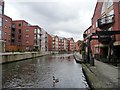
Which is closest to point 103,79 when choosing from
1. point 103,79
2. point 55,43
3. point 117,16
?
point 103,79

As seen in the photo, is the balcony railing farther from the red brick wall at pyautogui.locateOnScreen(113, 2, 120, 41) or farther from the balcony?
the red brick wall at pyautogui.locateOnScreen(113, 2, 120, 41)

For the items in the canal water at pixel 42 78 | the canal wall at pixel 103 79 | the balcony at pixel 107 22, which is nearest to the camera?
the canal wall at pixel 103 79

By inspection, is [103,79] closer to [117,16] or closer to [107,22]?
[117,16]

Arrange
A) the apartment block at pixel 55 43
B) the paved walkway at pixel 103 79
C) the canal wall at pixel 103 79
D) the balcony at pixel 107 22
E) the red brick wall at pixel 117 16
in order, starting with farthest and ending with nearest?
the apartment block at pixel 55 43, the balcony at pixel 107 22, the red brick wall at pixel 117 16, the paved walkway at pixel 103 79, the canal wall at pixel 103 79

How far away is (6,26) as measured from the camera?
162ft

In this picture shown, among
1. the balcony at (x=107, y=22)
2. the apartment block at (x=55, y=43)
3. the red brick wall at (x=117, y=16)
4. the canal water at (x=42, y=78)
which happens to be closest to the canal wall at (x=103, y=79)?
the canal water at (x=42, y=78)

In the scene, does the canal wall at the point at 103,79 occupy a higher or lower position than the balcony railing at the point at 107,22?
lower

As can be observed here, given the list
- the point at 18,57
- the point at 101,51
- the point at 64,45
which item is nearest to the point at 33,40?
the point at 18,57

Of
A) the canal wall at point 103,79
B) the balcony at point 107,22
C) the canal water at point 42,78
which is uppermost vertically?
the balcony at point 107,22

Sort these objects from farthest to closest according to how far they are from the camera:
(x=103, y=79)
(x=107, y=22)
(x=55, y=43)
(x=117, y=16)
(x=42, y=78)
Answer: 1. (x=55, y=43)
2. (x=107, y=22)
3. (x=117, y=16)
4. (x=42, y=78)
5. (x=103, y=79)

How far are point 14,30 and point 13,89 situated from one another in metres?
55.5

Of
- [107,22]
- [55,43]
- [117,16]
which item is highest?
[55,43]

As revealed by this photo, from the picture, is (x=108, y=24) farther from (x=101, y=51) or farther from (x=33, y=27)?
(x=33, y=27)

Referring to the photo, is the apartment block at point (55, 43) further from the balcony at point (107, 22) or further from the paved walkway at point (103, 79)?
the paved walkway at point (103, 79)
